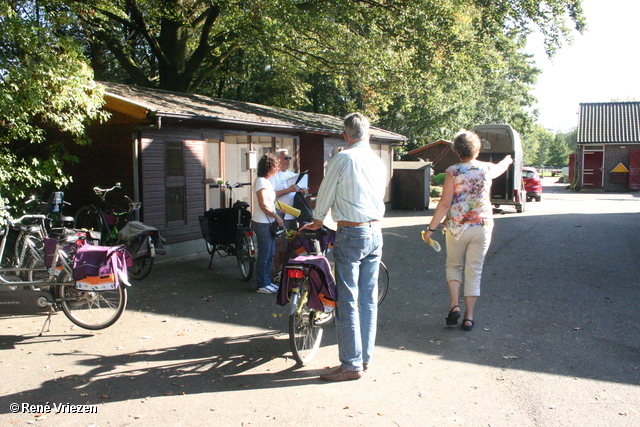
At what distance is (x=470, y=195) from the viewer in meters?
5.52

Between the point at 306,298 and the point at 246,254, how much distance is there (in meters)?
3.55

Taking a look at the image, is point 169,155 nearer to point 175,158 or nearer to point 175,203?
point 175,158

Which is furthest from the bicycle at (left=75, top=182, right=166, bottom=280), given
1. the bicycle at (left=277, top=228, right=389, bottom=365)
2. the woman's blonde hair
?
the woman's blonde hair

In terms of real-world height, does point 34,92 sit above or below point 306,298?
above

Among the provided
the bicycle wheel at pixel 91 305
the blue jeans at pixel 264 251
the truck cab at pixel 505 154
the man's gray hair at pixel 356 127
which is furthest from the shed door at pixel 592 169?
the bicycle wheel at pixel 91 305

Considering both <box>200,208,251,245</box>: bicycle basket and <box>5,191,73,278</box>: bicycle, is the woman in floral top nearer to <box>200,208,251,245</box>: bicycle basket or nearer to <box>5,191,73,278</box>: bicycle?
<box>200,208,251,245</box>: bicycle basket

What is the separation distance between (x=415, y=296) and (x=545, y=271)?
111 inches

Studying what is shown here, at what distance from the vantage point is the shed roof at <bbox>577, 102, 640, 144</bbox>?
35.8 metres

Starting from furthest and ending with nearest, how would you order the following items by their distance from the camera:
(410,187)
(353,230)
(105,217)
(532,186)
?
(532,186)
(410,187)
(105,217)
(353,230)

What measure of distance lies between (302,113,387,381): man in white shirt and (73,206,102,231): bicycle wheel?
21.7 ft

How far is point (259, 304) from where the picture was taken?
270 inches

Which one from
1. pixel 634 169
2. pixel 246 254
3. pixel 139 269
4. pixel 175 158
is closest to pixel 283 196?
pixel 246 254

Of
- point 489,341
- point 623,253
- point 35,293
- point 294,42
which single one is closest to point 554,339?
point 489,341

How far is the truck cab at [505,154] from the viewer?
19.4 m
